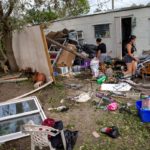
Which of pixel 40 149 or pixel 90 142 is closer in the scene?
pixel 40 149

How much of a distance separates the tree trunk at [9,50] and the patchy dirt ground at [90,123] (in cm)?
352

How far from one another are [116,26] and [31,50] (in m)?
4.92

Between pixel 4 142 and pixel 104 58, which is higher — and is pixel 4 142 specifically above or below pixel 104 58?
below

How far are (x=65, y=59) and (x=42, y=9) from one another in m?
2.37

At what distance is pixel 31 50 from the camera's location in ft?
29.4

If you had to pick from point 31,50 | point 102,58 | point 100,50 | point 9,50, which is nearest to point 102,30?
point 102,58

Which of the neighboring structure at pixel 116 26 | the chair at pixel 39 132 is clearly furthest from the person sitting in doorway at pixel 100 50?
the chair at pixel 39 132

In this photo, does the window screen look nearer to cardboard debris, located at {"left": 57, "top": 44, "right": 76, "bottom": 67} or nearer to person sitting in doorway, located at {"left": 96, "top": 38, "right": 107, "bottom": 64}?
person sitting in doorway, located at {"left": 96, "top": 38, "right": 107, "bottom": 64}

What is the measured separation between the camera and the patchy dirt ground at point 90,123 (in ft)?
13.3

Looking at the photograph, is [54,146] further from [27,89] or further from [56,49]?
[56,49]

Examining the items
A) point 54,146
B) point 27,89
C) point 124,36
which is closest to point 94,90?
point 27,89

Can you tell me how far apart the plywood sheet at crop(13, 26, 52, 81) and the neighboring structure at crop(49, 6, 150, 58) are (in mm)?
4374

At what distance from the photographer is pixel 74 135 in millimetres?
4203

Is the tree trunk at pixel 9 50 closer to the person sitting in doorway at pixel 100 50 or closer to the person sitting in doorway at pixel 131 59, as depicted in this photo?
the person sitting in doorway at pixel 100 50
